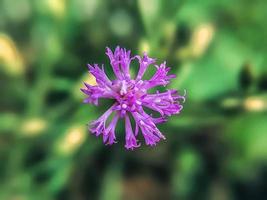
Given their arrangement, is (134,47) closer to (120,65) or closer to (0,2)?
(0,2)

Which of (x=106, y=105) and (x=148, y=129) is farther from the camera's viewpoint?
(x=106, y=105)

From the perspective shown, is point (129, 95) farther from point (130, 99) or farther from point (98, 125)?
point (98, 125)

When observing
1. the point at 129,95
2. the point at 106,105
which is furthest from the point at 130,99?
the point at 106,105

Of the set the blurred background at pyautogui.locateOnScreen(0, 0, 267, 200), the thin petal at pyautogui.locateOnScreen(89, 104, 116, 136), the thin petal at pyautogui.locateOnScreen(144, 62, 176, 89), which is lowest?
the thin petal at pyautogui.locateOnScreen(89, 104, 116, 136)

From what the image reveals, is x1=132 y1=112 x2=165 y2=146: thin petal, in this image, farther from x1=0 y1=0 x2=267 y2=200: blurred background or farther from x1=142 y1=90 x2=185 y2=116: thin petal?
x1=0 y1=0 x2=267 y2=200: blurred background

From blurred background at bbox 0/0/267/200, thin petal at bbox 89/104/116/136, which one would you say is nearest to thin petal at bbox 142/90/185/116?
thin petal at bbox 89/104/116/136

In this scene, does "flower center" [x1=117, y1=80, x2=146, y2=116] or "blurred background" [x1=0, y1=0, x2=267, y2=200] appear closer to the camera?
"flower center" [x1=117, y1=80, x2=146, y2=116]

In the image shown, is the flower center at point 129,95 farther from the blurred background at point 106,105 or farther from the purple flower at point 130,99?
the blurred background at point 106,105

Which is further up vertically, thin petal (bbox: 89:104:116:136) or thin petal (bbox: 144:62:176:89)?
thin petal (bbox: 144:62:176:89)

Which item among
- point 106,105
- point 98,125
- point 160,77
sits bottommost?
point 98,125
